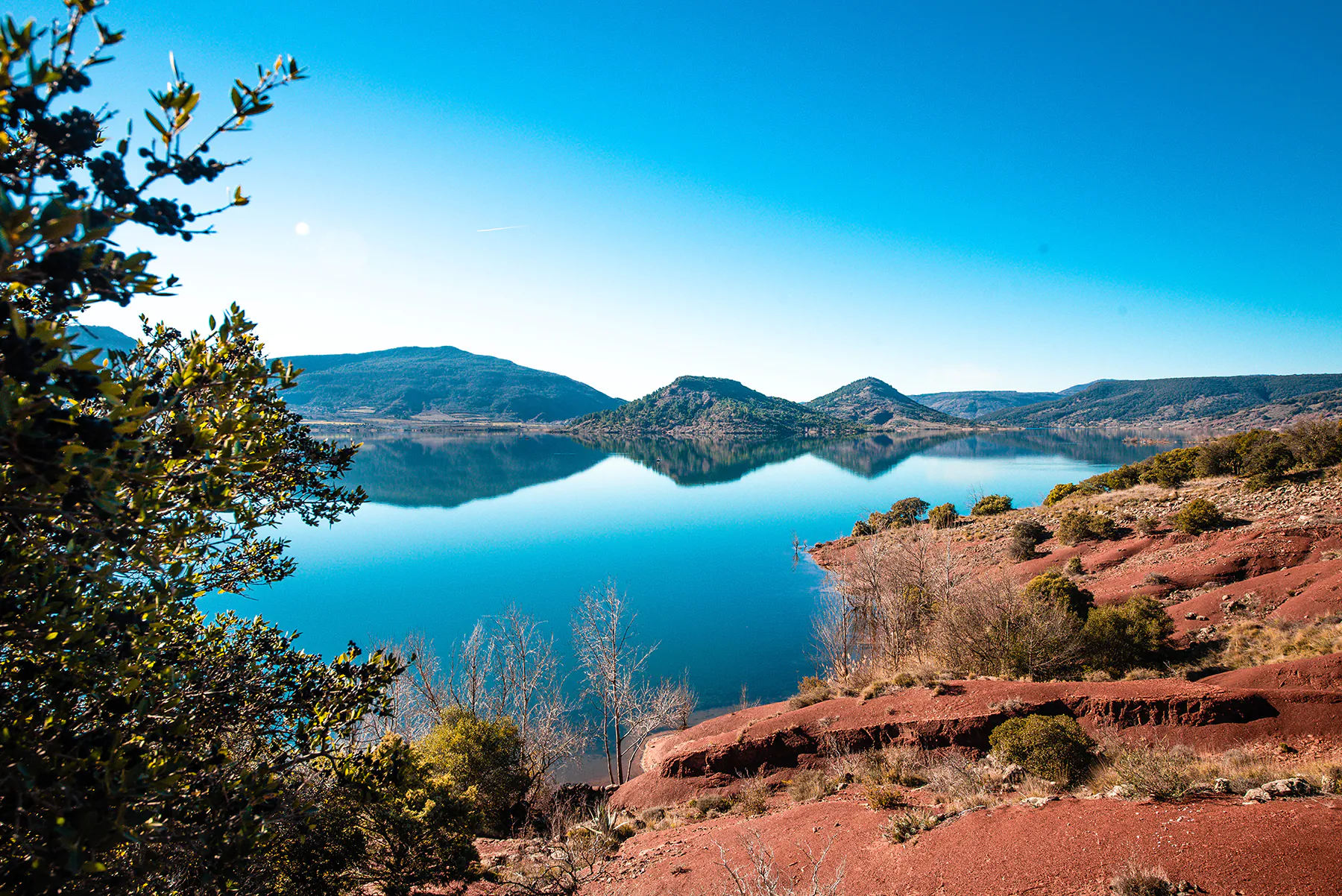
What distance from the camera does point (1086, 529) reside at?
30.4m

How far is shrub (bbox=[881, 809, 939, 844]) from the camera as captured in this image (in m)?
8.61

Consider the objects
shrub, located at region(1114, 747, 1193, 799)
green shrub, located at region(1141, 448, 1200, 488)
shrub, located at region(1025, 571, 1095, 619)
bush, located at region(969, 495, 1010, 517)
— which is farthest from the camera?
bush, located at region(969, 495, 1010, 517)

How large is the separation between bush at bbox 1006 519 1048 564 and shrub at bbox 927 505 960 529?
726cm

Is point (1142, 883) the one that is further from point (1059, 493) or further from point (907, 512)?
point (1059, 493)

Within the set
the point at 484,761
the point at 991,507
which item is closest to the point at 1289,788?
the point at 484,761

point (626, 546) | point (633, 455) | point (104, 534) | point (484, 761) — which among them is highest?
point (104, 534)

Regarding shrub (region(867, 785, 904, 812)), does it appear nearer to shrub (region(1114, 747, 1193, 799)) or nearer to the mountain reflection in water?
shrub (region(1114, 747, 1193, 799))

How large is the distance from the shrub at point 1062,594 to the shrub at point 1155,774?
31.1ft

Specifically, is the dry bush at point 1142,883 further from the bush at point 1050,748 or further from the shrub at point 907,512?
the shrub at point 907,512

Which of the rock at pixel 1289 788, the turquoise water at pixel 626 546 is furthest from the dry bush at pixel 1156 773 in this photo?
the turquoise water at pixel 626 546

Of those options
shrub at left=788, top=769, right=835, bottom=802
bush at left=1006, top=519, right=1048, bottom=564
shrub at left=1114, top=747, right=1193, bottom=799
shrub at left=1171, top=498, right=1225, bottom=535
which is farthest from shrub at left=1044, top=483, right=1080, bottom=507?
shrub at left=1114, top=747, right=1193, bottom=799

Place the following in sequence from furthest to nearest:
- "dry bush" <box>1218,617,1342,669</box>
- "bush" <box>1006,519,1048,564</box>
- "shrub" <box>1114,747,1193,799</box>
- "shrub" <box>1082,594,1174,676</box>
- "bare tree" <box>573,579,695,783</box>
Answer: "bush" <box>1006,519,1048,564</box> < "bare tree" <box>573,579,695,783</box> < "shrub" <box>1082,594,1174,676</box> < "dry bush" <box>1218,617,1342,669</box> < "shrub" <box>1114,747,1193,799</box>

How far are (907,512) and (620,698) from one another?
Result: 116 feet

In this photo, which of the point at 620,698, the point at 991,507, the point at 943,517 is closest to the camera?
the point at 620,698
